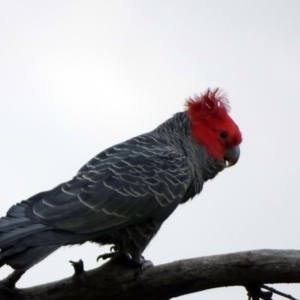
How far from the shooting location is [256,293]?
602 cm

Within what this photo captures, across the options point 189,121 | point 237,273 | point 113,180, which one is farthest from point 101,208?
point 189,121

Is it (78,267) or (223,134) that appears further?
(223,134)

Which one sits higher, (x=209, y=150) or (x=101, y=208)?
(x=209, y=150)

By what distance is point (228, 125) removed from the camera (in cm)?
836

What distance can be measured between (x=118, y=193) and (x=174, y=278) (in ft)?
4.32

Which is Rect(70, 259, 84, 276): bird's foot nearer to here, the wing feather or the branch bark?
the branch bark

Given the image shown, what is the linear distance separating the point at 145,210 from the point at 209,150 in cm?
161

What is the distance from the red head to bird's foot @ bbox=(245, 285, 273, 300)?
2.56m

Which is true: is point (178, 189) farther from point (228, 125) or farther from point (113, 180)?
point (228, 125)

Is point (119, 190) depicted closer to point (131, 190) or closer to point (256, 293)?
point (131, 190)

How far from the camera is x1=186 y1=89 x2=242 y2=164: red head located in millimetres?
8312

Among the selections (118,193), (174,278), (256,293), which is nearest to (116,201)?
(118,193)

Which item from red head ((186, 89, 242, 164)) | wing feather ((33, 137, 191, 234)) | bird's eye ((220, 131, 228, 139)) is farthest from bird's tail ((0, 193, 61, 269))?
bird's eye ((220, 131, 228, 139))

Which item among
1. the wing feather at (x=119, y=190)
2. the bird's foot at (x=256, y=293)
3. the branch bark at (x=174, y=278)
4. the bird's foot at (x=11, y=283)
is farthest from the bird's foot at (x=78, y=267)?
the bird's foot at (x=256, y=293)
